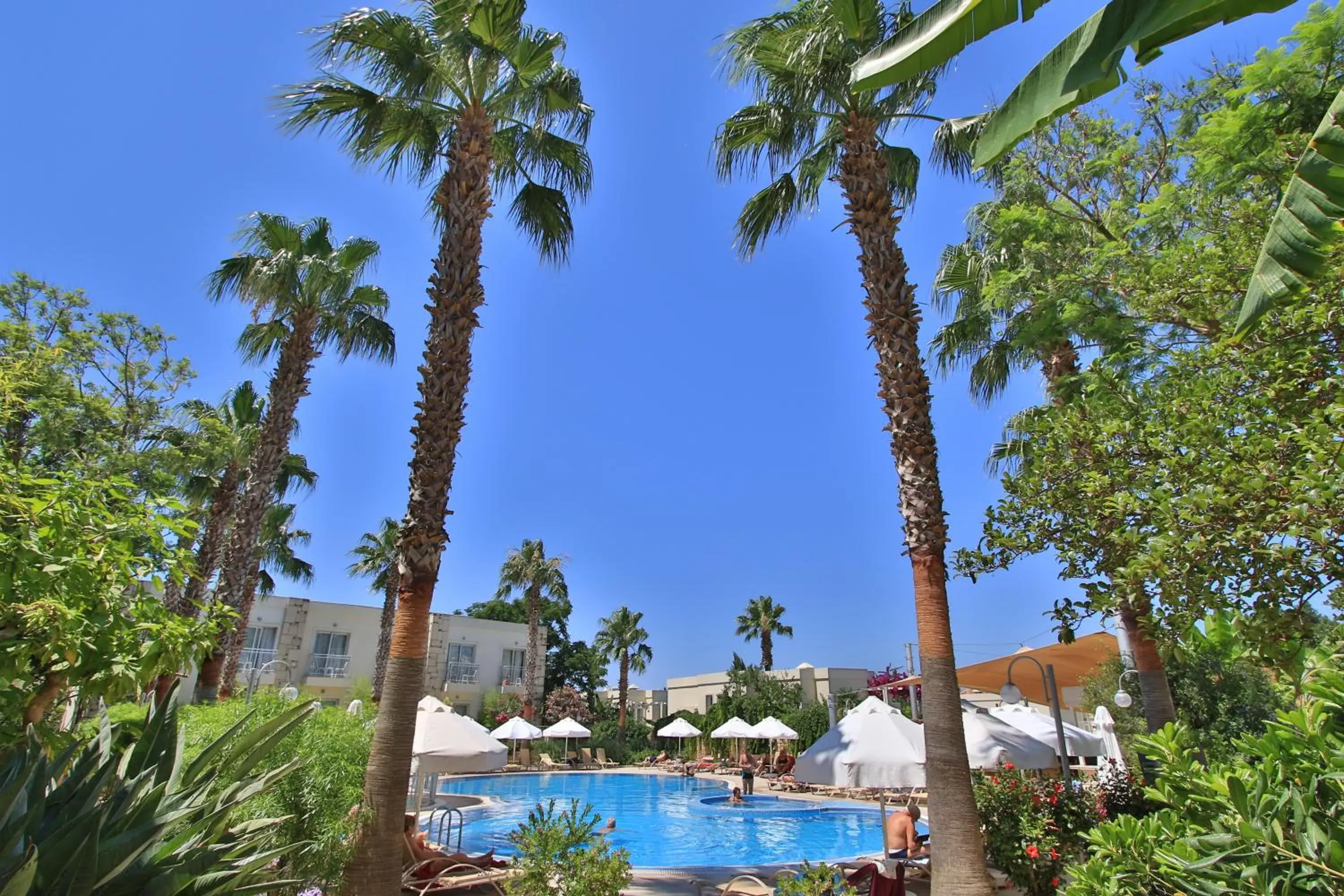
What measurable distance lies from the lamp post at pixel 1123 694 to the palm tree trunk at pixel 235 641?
1729cm

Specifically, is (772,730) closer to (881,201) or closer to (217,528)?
(217,528)

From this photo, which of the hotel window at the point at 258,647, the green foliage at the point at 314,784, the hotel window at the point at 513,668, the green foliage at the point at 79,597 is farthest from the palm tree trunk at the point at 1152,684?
the hotel window at the point at 513,668

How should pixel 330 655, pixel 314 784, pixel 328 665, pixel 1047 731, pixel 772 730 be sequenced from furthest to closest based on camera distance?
pixel 330 655
pixel 328 665
pixel 772 730
pixel 1047 731
pixel 314 784

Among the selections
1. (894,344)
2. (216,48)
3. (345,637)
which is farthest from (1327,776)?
(345,637)

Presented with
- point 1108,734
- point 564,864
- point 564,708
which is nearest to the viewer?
point 564,864

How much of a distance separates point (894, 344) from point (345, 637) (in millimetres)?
41853

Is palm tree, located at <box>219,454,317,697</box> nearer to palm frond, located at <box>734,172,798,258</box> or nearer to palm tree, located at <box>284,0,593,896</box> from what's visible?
palm tree, located at <box>284,0,593,896</box>

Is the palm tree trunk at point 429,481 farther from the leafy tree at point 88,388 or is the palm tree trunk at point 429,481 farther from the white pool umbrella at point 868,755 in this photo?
the leafy tree at point 88,388

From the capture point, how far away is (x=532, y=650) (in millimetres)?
39750

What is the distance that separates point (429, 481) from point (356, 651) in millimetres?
39108

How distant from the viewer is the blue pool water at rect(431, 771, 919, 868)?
17.0m

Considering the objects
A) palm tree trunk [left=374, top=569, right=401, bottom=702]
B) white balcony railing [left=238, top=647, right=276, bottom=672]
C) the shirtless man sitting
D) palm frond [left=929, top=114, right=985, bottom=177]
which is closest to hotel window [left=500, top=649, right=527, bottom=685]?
palm tree trunk [left=374, top=569, right=401, bottom=702]

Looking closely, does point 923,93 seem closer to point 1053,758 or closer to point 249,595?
point 1053,758

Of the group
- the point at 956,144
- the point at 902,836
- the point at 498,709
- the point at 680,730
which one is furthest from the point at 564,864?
the point at 498,709
